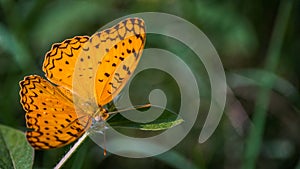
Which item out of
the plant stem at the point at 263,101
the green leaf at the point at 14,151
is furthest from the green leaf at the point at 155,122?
the plant stem at the point at 263,101

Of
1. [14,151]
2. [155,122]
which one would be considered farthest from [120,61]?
[14,151]

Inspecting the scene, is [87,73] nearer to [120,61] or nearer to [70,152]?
[120,61]

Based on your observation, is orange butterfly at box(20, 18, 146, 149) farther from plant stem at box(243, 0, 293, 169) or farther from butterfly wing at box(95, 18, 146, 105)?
plant stem at box(243, 0, 293, 169)

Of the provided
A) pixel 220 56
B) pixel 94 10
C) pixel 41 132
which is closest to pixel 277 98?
pixel 220 56

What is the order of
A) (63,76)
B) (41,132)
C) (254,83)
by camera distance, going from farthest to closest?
1. (254,83)
2. (63,76)
3. (41,132)

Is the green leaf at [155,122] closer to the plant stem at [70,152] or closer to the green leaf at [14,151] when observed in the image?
the plant stem at [70,152]

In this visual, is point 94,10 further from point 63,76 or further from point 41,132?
point 41,132

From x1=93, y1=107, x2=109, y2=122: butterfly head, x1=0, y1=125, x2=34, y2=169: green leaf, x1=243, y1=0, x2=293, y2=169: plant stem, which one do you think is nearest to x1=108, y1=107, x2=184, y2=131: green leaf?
x1=93, y1=107, x2=109, y2=122: butterfly head
